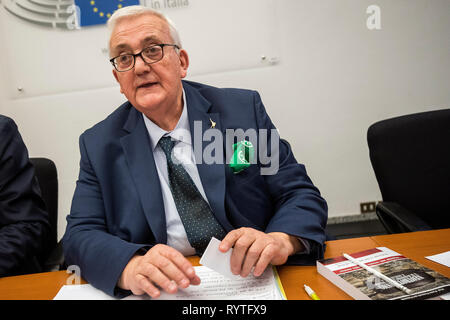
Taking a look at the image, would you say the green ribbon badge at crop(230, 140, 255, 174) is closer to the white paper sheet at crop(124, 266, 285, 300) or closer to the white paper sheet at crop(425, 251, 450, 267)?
the white paper sheet at crop(124, 266, 285, 300)

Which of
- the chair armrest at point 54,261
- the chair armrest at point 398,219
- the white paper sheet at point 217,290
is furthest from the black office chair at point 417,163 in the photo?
the chair armrest at point 54,261

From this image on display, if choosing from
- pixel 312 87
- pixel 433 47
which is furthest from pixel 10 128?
pixel 433 47

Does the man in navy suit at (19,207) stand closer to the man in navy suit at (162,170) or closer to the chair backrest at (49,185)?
the chair backrest at (49,185)

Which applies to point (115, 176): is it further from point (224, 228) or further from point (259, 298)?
→ point (259, 298)

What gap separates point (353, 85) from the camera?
252 cm

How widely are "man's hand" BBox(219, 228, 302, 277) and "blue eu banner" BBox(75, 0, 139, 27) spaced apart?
2154 millimetres

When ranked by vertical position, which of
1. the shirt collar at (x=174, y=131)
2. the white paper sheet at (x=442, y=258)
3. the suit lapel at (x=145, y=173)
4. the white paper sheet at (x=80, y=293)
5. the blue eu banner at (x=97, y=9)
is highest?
the blue eu banner at (x=97, y=9)

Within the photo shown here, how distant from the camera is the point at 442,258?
912 mm

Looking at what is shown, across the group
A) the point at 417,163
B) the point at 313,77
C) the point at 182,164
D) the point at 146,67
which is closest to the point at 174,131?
the point at 182,164

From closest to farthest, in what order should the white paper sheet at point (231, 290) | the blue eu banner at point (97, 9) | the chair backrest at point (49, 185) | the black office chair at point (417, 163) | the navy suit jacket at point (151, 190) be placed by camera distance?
the white paper sheet at point (231, 290)
the navy suit jacket at point (151, 190)
the black office chair at point (417, 163)
the chair backrest at point (49, 185)
the blue eu banner at point (97, 9)

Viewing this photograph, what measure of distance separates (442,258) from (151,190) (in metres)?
0.99

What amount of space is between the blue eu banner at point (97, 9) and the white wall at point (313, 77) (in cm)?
6

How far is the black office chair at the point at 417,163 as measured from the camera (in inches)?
61.9

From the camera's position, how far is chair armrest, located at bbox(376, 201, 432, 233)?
1320 mm
